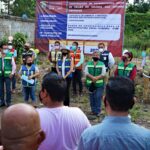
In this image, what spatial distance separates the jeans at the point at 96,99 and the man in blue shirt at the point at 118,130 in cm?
602

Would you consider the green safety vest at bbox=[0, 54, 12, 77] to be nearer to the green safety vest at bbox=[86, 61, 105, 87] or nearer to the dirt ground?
the dirt ground

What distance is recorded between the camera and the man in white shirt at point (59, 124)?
3047 mm

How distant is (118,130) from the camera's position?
94.2 inches

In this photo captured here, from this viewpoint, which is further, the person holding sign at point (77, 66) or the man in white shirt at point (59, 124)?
the person holding sign at point (77, 66)

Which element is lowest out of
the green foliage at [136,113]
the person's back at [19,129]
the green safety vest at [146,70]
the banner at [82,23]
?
the green foliage at [136,113]

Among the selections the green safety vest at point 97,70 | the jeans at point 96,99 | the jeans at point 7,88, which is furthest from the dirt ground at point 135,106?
the green safety vest at point 97,70

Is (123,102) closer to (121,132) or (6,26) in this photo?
(121,132)

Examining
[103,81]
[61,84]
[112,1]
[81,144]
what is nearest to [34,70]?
[103,81]

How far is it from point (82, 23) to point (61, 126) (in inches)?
391

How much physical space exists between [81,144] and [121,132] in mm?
303

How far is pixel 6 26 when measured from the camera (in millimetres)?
17578

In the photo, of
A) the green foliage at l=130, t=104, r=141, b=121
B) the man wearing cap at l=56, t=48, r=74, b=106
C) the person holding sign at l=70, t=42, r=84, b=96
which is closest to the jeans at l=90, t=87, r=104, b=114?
the green foliage at l=130, t=104, r=141, b=121

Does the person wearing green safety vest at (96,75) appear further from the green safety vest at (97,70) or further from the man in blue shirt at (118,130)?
the man in blue shirt at (118,130)

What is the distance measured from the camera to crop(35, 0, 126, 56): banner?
12125 millimetres
